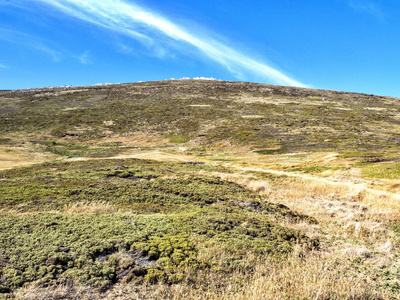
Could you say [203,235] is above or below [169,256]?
above

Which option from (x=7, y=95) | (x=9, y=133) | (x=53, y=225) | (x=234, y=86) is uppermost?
(x=234, y=86)

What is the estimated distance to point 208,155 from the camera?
56562 millimetres

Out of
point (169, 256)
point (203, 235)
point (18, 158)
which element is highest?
point (18, 158)

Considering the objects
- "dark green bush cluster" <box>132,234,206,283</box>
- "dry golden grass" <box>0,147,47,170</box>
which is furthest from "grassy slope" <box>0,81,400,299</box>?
"dry golden grass" <box>0,147,47,170</box>

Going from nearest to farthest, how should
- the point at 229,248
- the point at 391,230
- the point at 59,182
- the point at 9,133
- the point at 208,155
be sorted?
the point at 229,248
the point at 391,230
the point at 59,182
the point at 208,155
the point at 9,133

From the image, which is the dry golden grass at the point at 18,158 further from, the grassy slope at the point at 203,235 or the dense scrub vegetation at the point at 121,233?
the dense scrub vegetation at the point at 121,233

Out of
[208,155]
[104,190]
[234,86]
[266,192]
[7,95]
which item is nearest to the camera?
[104,190]

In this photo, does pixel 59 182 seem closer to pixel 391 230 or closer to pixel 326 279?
pixel 326 279

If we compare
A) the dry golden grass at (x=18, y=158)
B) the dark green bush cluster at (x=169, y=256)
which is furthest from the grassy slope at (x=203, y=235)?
the dry golden grass at (x=18, y=158)

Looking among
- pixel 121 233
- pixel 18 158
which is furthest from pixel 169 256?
pixel 18 158

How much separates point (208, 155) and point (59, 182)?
39285 mm

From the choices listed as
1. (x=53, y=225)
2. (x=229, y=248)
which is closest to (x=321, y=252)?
(x=229, y=248)

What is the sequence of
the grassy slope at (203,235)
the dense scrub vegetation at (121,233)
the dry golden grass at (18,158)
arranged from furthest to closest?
1. the dry golden grass at (18,158)
2. the dense scrub vegetation at (121,233)
3. the grassy slope at (203,235)

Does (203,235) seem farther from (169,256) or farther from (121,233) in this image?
(121,233)
